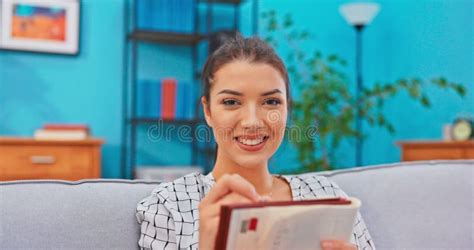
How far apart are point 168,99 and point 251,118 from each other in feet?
7.78

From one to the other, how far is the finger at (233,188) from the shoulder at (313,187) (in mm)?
438

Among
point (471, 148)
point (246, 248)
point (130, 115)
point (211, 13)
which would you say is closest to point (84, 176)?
point (130, 115)

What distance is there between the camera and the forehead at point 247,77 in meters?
1.12

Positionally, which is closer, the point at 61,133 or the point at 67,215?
the point at 67,215

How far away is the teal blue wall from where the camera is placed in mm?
3342

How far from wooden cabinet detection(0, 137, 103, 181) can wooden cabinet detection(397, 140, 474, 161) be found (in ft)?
5.45

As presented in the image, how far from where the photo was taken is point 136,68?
12.1 ft

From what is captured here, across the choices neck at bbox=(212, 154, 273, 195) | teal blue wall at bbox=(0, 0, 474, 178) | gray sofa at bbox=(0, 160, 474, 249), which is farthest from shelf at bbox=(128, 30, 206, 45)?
neck at bbox=(212, 154, 273, 195)

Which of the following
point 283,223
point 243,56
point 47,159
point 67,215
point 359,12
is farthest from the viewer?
point 359,12

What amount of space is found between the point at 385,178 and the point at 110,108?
253 cm

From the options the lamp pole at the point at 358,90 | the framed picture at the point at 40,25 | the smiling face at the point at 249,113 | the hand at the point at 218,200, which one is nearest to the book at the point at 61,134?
the framed picture at the point at 40,25

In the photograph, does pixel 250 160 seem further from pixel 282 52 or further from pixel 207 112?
pixel 282 52

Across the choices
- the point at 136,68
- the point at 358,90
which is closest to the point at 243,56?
the point at 136,68

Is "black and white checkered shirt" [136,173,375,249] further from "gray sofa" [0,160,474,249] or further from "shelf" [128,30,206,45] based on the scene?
"shelf" [128,30,206,45]
